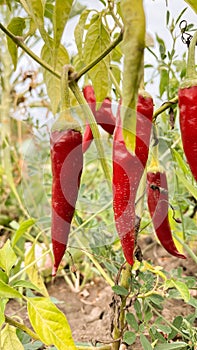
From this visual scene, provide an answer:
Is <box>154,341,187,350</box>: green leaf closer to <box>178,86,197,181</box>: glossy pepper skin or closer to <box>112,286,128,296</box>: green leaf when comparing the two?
<box>112,286,128,296</box>: green leaf

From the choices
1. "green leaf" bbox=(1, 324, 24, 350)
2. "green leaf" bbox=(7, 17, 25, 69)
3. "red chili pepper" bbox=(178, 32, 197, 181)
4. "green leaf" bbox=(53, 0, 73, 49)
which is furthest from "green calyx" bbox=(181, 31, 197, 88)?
"green leaf" bbox=(1, 324, 24, 350)

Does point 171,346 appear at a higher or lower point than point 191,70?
lower

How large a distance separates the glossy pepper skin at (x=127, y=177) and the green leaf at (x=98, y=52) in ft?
0.47

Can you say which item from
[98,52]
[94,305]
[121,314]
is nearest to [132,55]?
[98,52]

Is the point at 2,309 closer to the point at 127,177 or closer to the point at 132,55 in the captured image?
the point at 127,177

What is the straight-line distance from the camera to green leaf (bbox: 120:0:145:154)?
0.34 m

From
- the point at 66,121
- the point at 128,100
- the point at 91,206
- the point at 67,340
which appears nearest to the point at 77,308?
the point at 91,206

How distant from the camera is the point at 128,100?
0.35 metres

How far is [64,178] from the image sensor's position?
23.6 inches

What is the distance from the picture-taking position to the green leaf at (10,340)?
0.74m

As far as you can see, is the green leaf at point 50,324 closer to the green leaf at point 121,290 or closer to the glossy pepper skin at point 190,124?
the green leaf at point 121,290

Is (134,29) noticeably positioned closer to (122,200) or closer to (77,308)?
Answer: (122,200)

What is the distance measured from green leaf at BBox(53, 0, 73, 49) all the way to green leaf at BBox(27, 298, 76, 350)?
0.33 m

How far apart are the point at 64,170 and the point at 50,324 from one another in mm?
192
